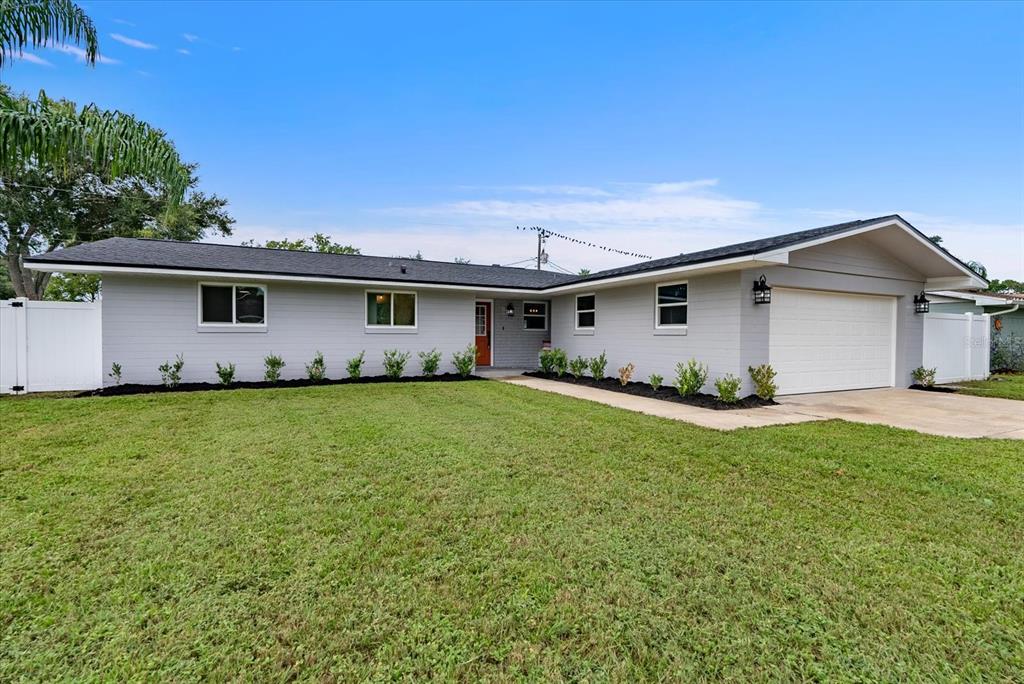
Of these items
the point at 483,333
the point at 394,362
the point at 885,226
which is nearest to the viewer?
the point at 885,226

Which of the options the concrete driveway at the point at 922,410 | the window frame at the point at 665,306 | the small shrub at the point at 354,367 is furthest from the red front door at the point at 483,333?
the concrete driveway at the point at 922,410

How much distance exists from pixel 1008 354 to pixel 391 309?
62.4 ft

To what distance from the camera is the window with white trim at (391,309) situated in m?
11.8

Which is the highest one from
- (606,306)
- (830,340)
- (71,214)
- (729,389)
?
(71,214)

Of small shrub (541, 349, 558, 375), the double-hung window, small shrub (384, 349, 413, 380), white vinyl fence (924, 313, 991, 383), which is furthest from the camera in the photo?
small shrub (541, 349, 558, 375)

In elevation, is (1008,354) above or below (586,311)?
below

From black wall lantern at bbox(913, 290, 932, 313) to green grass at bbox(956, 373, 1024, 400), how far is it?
190cm

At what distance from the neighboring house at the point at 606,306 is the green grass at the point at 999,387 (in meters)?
1.24

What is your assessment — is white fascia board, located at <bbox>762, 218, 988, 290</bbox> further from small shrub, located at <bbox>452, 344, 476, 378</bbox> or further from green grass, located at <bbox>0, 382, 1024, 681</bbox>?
small shrub, located at <bbox>452, 344, 476, 378</bbox>

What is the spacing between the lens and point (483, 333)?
48.0 feet

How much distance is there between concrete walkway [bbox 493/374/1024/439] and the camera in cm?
633

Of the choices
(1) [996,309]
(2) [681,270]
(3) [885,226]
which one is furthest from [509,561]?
(1) [996,309]

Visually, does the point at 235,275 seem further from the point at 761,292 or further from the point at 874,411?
the point at 874,411

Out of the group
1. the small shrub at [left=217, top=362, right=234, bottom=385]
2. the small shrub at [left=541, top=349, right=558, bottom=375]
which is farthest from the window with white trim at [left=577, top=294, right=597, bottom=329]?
the small shrub at [left=217, top=362, right=234, bottom=385]
